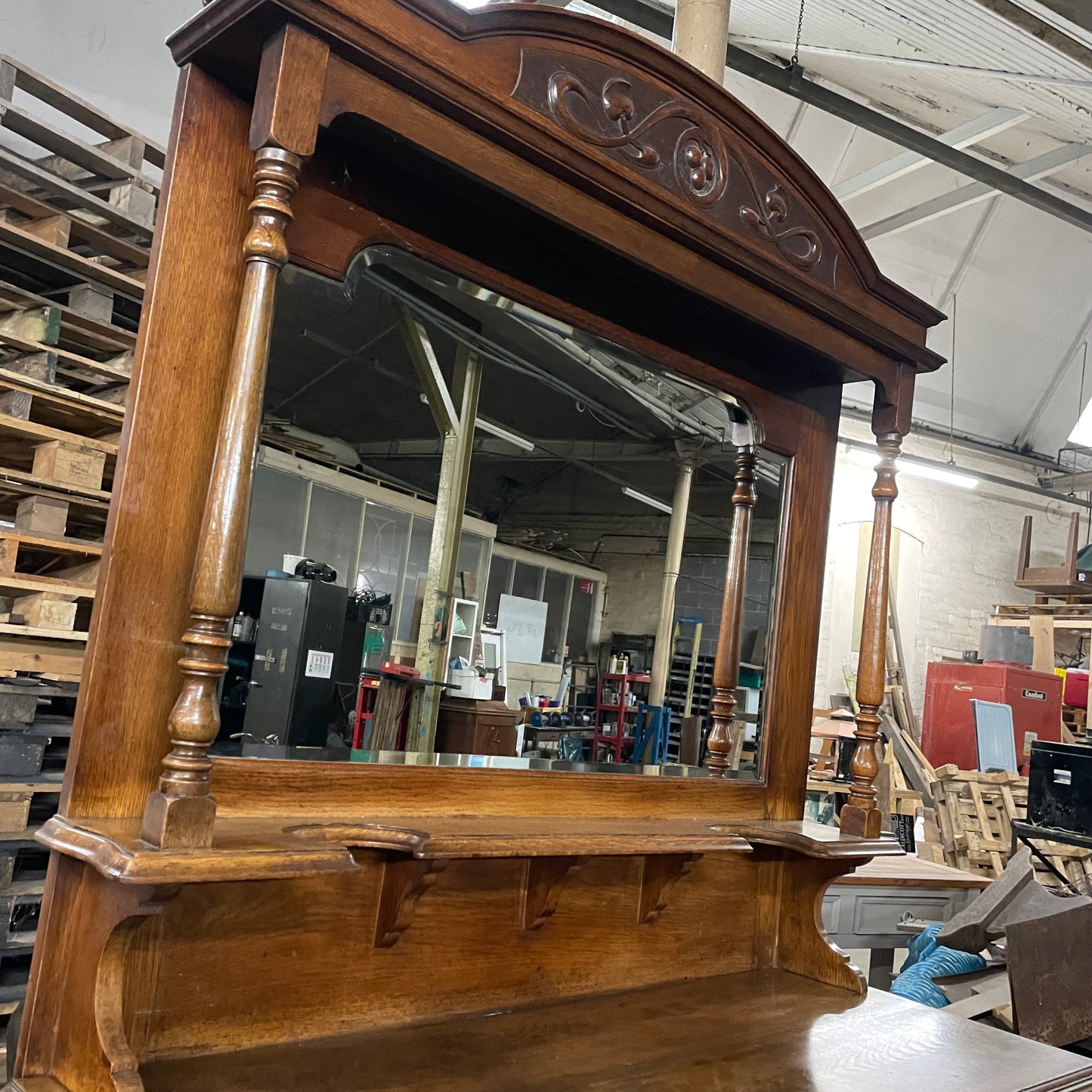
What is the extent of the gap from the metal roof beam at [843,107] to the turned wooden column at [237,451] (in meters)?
5.20

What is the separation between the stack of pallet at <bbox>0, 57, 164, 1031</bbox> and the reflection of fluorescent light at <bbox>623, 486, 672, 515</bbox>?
5.88ft

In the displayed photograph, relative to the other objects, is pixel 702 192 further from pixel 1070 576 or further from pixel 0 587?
pixel 1070 576

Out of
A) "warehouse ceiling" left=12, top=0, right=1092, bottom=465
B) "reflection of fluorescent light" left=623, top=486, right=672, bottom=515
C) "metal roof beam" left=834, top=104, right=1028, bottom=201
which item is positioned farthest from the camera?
"metal roof beam" left=834, top=104, right=1028, bottom=201

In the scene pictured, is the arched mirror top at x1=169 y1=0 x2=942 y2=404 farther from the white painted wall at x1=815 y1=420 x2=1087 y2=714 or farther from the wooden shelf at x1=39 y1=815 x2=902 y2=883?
the white painted wall at x1=815 y1=420 x2=1087 y2=714

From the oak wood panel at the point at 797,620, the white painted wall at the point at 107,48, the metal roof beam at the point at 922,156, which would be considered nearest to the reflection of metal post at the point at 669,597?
the oak wood panel at the point at 797,620

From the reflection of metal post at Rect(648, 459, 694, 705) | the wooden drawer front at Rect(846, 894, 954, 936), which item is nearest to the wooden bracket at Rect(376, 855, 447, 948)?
the reflection of metal post at Rect(648, 459, 694, 705)

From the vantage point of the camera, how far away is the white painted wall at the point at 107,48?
3945 mm

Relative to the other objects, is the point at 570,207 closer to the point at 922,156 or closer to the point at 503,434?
the point at 503,434

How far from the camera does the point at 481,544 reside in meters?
2.08

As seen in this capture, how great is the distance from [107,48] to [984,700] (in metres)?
9.55

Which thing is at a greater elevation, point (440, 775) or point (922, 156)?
point (922, 156)

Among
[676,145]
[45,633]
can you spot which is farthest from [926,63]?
[45,633]

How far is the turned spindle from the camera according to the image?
4.42 ft

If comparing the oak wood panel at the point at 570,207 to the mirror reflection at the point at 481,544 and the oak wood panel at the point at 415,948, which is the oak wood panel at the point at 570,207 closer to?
the mirror reflection at the point at 481,544
